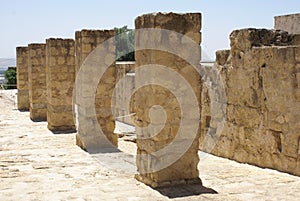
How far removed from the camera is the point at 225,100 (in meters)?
8.79

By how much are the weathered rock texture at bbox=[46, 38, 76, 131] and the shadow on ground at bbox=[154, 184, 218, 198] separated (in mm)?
5866

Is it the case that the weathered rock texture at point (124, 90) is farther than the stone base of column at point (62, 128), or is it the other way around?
the weathered rock texture at point (124, 90)

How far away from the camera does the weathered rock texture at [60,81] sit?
1064 cm

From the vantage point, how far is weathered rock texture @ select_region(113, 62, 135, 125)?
39.3 ft

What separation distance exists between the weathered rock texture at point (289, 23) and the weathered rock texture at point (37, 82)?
713cm

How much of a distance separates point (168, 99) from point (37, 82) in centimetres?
874

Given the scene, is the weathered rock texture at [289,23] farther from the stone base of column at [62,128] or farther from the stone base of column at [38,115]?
the stone base of column at [38,115]

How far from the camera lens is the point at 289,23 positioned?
12.7 meters

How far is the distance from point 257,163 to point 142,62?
11.3 feet

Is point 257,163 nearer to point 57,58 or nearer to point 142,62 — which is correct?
point 142,62

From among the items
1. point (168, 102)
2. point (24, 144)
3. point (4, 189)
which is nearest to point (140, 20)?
point (168, 102)

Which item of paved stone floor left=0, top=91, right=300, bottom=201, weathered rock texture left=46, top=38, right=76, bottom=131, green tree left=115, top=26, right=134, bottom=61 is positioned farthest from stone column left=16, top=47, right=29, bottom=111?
green tree left=115, top=26, right=134, bottom=61

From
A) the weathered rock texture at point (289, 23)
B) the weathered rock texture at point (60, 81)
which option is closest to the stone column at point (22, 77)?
the weathered rock texture at point (60, 81)

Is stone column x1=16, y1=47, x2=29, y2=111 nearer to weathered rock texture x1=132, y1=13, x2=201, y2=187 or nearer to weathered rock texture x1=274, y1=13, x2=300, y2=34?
weathered rock texture x1=274, y1=13, x2=300, y2=34
